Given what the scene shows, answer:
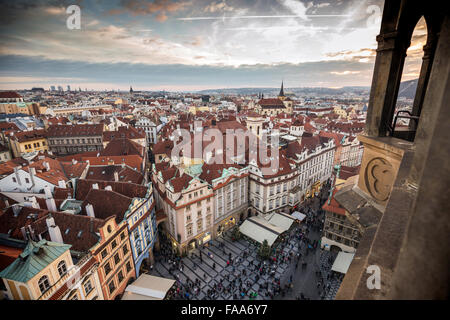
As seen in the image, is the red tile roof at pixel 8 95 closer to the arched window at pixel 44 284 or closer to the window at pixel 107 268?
the window at pixel 107 268

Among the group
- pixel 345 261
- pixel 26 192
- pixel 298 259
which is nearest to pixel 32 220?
pixel 26 192

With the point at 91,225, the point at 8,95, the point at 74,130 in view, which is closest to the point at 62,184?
the point at 91,225

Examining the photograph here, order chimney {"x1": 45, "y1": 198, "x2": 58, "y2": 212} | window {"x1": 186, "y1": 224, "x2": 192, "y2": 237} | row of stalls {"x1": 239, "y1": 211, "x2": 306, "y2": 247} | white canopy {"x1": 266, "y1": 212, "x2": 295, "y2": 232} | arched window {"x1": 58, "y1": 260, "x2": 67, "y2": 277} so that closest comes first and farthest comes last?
arched window {"x1": 58, "y1": 260, "x2": 67, "y2": 277} → chimney {"x1": 45, "y1": 198, "x2": 58, "y2": 212} → window {"x1": 186, "y1": 224, "x2": 192, "y2": 237} → row of stalls {"x1": 239, "y1": 211, "x2": 306, "y2": 247} → white canopy {"x1": 266, "y1": 212, "x2": 295, "y2": 232}

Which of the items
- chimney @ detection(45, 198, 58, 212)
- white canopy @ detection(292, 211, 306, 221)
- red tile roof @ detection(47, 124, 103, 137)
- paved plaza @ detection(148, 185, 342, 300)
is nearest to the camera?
chimney @ detection(45, 198, 58, 212)

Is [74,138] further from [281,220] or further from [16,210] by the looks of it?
[281,220]

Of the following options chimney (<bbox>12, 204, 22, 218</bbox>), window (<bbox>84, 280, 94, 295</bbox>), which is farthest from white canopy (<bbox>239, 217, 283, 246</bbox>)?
chimney (<bbox>12, 204, 22, 218</bbox>)

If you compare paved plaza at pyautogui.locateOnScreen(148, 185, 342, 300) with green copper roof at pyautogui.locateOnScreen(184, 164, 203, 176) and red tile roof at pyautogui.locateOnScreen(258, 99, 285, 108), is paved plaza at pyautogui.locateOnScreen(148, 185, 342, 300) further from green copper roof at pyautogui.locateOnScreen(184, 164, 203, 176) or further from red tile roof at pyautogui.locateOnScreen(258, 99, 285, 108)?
red tile roof at pyautogui.locateOnScreen(258, 99, 285, 108)

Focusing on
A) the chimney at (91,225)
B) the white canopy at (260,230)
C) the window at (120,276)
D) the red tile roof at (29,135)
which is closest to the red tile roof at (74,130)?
the red tile roof at (29,135)

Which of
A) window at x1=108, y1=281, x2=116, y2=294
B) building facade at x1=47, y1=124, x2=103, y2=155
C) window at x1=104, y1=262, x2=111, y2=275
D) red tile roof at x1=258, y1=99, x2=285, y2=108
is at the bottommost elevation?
window at x1=108, y1=281, x2=116, y2=294
